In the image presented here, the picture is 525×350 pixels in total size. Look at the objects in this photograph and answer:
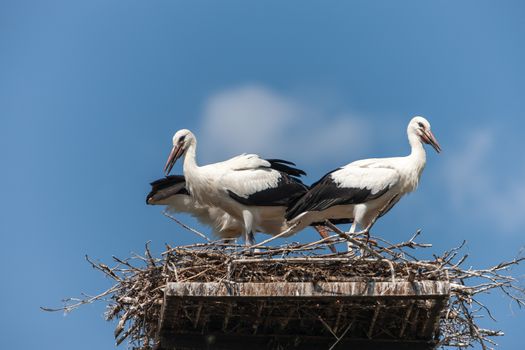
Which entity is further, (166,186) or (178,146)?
(166,186)

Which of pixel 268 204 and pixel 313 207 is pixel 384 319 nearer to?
pixel 313 207

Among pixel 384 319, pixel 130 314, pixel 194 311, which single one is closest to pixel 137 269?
pixel 130 314

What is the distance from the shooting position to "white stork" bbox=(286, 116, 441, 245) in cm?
1023

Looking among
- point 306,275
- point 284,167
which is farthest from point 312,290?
point 284,167

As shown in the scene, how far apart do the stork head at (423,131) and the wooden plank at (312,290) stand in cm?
363

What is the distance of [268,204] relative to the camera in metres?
10.9

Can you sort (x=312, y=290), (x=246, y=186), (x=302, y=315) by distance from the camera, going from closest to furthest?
(x=312, y=290) < (x=302, y=315) < (x=246, y=186)

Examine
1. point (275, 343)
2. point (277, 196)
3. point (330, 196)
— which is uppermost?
point (277, 196)

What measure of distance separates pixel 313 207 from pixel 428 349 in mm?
2764

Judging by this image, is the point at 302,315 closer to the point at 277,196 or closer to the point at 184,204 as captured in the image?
the point at 277,196

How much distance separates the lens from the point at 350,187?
10.3m

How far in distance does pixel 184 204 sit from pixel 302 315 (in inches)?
206

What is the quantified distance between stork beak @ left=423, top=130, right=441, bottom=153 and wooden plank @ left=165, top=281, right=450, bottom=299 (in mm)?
3606

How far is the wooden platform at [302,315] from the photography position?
290 inches
